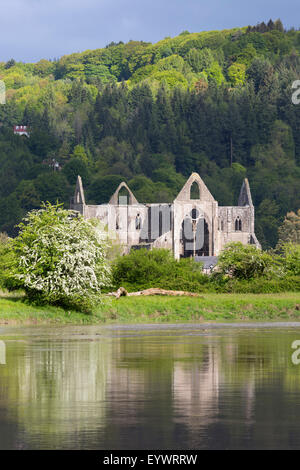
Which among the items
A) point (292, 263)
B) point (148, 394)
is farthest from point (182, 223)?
point (148, 394)

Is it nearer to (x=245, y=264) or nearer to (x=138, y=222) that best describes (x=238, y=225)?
(x=138, y=222)

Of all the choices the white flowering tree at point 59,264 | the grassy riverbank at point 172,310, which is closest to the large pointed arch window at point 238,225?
the grassy riverbank at point 172,310

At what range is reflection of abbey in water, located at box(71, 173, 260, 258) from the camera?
466 feet

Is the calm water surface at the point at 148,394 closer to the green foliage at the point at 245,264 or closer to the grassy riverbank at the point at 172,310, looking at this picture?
the grassy riverbank at the point at 172,310

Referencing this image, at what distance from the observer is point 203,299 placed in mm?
57719

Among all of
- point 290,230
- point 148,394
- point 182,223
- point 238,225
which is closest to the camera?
point 148,394

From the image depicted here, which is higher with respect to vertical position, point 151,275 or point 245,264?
point 245,264

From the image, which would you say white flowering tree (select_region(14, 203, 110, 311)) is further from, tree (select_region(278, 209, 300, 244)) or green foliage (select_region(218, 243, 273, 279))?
tree (select_region(278, 209, 300, 244))

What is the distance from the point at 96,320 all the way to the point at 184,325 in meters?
4.59

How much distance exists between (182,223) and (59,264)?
307 feet

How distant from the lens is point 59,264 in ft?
170

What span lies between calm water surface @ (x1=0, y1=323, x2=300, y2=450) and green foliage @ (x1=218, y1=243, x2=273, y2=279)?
1144 inches

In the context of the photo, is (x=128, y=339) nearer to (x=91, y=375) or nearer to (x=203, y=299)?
(x=91, y=375)

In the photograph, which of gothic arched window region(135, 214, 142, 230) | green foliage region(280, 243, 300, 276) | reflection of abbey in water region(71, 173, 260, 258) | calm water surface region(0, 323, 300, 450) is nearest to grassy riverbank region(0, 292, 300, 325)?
green foliage region(280, 243, 300, 276)
